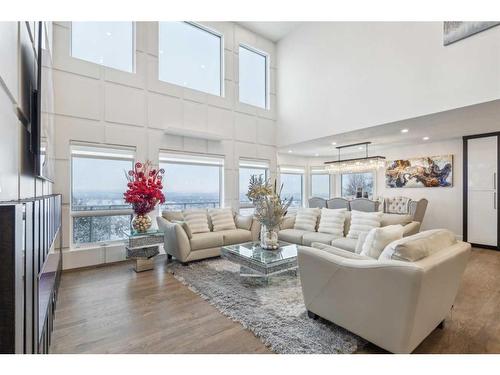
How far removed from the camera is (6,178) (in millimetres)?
1030

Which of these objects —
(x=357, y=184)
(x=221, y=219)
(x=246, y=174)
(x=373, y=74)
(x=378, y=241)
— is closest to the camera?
(x=378, y=241)

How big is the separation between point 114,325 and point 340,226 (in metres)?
3.51

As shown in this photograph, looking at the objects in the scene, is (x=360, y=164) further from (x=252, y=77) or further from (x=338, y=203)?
(x=252, y=77)

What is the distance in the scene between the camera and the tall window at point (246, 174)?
6112 mm

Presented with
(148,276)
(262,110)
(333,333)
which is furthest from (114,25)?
(333,333)

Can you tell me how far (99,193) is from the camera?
4168 millimetres

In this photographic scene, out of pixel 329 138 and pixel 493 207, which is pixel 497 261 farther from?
pixel 329 138

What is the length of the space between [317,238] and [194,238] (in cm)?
203

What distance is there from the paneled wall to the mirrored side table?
2.40 metres

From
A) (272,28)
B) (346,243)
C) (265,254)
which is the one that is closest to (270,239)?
(265,254)

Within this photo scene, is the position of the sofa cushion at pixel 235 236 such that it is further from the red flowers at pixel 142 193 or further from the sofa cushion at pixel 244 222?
the red flowers at pixel 142 193

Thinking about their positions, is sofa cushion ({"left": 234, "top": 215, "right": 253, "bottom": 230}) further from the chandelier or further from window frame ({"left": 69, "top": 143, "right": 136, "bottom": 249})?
the chandelier

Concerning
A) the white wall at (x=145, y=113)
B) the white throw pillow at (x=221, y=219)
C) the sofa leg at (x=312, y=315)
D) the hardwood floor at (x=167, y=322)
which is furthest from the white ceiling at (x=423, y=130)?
the sofa leg at (x=312, y=315)

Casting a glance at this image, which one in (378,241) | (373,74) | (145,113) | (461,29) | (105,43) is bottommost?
(378,241)
